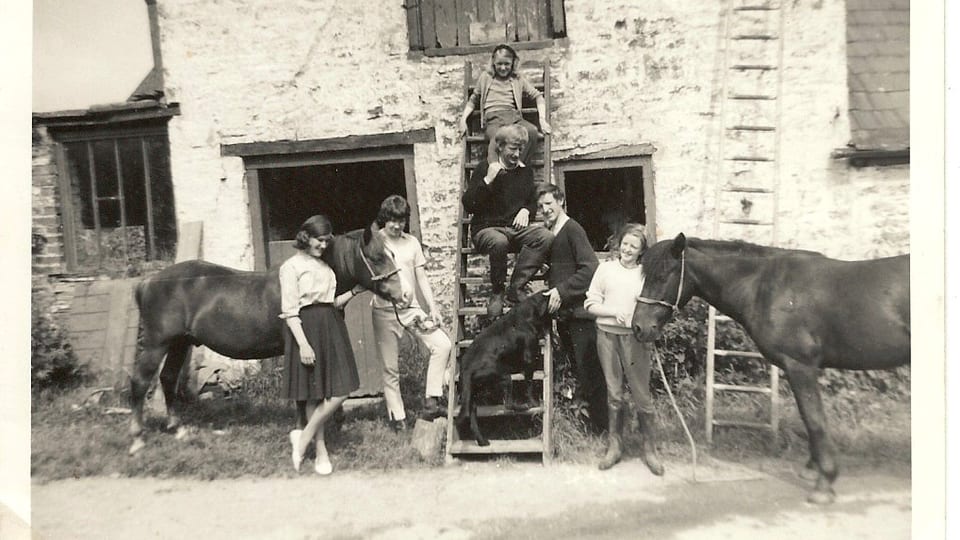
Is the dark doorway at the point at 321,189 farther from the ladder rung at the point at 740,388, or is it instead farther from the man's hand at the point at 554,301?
the ladder rung at the point at 740,388

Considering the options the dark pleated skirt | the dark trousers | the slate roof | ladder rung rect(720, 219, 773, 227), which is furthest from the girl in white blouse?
the slate roof

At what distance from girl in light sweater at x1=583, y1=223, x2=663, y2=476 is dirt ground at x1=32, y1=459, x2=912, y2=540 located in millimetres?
185

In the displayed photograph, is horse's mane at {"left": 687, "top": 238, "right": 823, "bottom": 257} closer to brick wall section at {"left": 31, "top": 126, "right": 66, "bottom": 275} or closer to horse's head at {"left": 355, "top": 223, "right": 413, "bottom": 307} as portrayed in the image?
horse's head at {"left": 355, "top": 223, "right": 413, "bottom": 307}

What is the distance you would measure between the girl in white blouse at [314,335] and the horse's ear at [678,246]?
5.95 feet

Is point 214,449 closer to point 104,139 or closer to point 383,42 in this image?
point 104,139

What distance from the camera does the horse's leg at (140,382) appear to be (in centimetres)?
377

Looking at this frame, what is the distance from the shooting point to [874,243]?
3.40 m

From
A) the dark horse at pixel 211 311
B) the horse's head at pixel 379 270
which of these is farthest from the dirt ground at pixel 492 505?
the horse's head at pixel 379 270

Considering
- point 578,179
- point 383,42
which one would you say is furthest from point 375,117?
point 578,179

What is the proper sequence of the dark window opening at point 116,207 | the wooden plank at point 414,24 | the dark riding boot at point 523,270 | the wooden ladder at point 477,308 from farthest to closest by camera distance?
the wooden plank at point 414,24
the dark window opening at point 116,207
the dark riding boot at point 523,270
the wooden ladder at point 477,308

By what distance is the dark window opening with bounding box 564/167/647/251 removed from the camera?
402 centimetres

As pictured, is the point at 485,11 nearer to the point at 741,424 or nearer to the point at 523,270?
the point at 523,270

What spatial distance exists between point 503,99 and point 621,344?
1735mm
